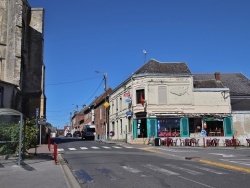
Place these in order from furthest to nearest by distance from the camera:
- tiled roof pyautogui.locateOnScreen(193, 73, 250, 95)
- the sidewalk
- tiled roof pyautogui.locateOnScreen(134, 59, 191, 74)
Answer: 1. tiled roof pyautogui.locateOnScreen(193, 73, 250, 95)
2. tiled roof pyautogui.locateOnScreen(134, 59, 191, 74)
3. the sidewalk

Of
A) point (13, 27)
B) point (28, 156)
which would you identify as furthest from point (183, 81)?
point (28, 156)

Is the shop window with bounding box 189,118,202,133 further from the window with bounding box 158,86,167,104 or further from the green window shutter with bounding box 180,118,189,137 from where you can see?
the window with bounding box 158,86,167,104

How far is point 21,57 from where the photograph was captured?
118ft

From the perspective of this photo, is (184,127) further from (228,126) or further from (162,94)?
(228,126)

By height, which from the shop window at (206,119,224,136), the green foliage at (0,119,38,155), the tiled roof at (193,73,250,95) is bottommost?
the green foliage at (0,119,38,155)

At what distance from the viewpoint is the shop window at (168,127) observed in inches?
1503

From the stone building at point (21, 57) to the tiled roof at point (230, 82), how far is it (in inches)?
779

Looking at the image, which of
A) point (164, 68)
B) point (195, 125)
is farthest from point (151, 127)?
point (164, 68)

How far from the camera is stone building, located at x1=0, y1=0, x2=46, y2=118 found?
34250 mm

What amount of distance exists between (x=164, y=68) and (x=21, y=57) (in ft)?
54.4

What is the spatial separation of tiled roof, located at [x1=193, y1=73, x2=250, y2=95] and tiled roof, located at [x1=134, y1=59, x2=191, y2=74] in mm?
2576

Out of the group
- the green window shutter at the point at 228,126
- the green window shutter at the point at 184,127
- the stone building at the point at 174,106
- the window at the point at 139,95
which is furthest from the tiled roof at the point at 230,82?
the window at the point at 139,95

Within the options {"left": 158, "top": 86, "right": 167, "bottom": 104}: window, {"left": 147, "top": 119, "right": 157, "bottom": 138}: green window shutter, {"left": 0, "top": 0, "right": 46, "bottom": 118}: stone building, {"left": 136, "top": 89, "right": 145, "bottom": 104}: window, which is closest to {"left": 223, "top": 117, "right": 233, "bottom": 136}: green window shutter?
{"left": 158, "top": 86, "right": 167, "bottom": 104}: window

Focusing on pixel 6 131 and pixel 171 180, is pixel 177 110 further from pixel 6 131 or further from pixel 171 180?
pixel 171 180
